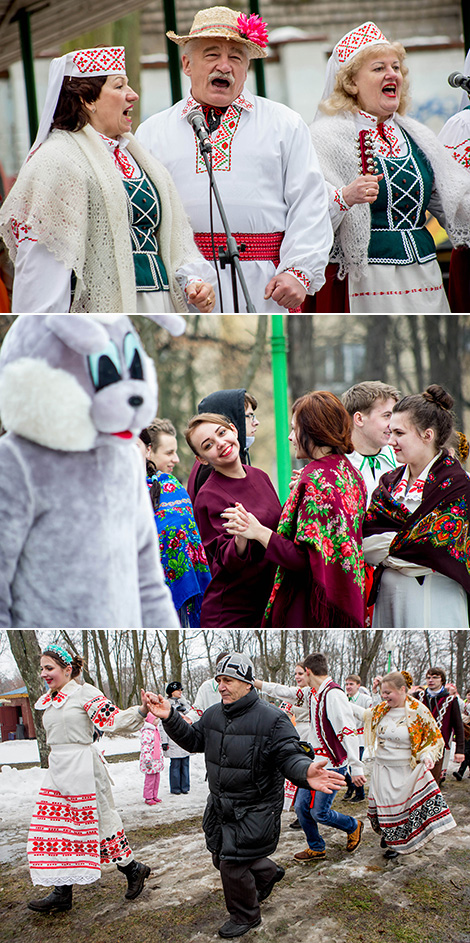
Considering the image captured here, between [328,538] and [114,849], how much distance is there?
1.29 m

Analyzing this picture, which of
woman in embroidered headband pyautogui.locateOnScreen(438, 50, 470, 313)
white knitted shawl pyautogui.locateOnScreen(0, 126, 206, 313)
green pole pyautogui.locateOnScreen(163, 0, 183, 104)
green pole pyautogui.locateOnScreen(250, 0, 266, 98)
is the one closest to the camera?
white knitted shawl pyautogui.locateOnScreen(0, 126, 206, 313)

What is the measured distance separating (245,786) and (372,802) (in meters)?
0.51

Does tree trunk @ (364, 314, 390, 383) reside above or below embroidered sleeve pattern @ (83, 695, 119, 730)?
above

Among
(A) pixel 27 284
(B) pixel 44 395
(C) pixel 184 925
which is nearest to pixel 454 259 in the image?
(A) pixel 27 284

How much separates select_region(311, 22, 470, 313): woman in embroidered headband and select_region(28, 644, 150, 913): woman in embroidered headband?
2054mm

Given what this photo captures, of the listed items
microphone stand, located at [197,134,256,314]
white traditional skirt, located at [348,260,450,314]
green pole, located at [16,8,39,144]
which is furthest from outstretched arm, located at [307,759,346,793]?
green pole, located at [16,8,39,144]

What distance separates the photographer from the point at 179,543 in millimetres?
3609

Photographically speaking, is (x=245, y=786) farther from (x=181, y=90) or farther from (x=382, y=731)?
(x=181, y=90)

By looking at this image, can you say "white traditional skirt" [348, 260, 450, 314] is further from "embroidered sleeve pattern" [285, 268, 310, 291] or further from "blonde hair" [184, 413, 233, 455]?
"blonde hair" [184, 413, 233, 455]

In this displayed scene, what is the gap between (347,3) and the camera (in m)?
6.70

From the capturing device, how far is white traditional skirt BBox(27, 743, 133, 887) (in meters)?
3.62

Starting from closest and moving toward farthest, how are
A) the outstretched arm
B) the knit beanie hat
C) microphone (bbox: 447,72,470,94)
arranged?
the outstretched arm < the knit beanie hat < microphone (bbox: 447,72,470,94)

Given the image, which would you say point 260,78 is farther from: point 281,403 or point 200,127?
point 281,403

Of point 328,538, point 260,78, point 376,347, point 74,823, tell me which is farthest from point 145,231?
point 260,78
